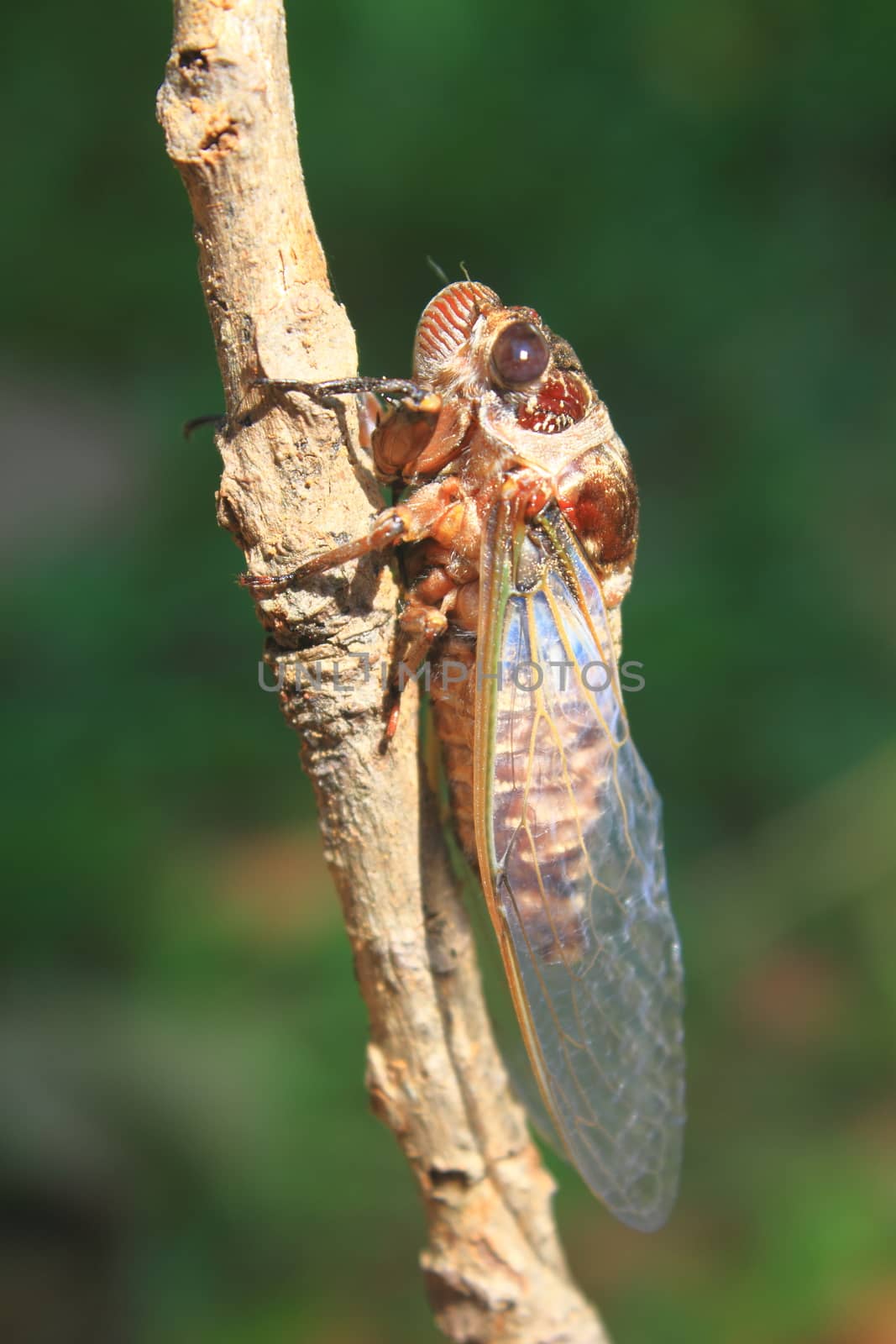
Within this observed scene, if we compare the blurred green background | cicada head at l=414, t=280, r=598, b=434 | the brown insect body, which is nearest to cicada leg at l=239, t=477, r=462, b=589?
the brown insect body

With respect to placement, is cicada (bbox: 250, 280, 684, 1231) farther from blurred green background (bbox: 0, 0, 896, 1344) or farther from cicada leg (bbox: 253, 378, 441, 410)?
blurred green background (bbox: 0, 0, 896, 1344)

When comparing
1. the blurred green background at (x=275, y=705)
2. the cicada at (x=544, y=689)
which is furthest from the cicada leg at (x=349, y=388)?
the blurred green background at (x=275, y=705)

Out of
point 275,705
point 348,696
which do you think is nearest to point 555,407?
point 348,696

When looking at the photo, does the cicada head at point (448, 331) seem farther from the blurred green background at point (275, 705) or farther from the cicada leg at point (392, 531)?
the blurred green background at point (275, 705)

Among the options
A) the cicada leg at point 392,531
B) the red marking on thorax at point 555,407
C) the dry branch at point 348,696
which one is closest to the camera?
the dry branch at point 348,696

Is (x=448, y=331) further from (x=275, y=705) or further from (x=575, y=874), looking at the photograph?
(x=275, y=705)

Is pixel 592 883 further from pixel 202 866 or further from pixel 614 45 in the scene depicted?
pixel 614 45
